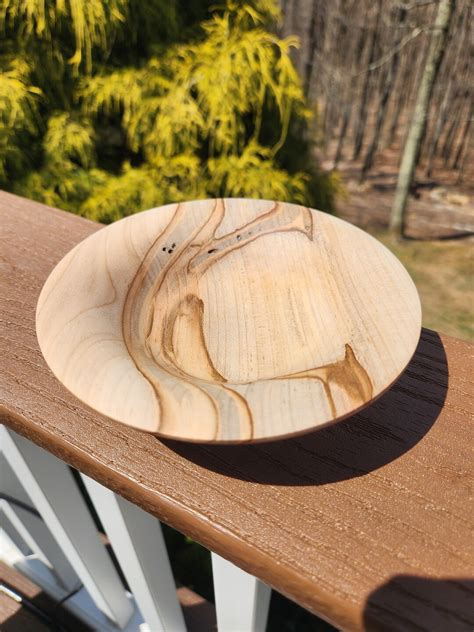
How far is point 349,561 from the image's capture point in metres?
0.38

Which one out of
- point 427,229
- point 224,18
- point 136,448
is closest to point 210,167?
point 224,18

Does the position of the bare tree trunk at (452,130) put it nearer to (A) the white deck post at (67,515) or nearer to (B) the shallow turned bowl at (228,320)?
(B) the shallow turned bowl at (228,320)

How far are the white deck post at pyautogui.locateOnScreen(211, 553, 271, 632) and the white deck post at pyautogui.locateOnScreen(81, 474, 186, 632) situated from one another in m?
0.13

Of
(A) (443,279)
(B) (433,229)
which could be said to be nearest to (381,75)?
(B) (433,229)

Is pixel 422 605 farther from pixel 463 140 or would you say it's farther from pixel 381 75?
pixel 463 140

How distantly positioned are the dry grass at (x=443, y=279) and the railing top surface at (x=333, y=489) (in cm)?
313

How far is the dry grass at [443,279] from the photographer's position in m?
3.66

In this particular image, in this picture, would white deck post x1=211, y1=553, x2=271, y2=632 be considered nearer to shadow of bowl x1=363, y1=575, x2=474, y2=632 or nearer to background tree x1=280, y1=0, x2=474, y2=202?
shadow of bowl x1=363, y1=575, x2=474, y2=632

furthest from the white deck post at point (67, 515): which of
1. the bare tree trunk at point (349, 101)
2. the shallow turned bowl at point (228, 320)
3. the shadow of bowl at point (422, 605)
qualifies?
the bare tree trunk at point (349, 101)

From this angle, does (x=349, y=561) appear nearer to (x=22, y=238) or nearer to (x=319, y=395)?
(x=319, y=395)

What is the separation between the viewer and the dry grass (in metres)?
3.66

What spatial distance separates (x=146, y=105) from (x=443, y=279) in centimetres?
295

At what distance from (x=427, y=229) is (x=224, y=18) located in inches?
129

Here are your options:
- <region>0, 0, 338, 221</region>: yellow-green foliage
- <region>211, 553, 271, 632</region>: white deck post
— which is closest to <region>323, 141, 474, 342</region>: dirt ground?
<region>0, 0, 338, 221</region>: yellow-green foliage
